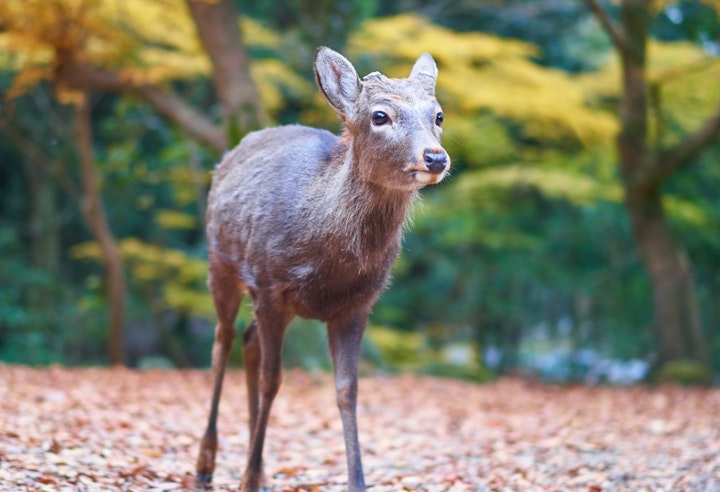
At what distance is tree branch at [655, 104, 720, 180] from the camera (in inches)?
416

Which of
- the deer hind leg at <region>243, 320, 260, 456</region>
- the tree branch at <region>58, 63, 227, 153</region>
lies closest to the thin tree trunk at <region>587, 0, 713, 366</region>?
the tree branch at <region>58, 63, 227, 153</region>

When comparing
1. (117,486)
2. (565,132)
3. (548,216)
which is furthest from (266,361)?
(548,216)

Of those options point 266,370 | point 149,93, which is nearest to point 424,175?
point 266,370

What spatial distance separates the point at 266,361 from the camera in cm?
452

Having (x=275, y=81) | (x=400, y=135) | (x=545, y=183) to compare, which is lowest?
(x=400, y=135)

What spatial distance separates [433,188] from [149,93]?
14.6 ft

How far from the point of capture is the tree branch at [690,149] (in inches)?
416

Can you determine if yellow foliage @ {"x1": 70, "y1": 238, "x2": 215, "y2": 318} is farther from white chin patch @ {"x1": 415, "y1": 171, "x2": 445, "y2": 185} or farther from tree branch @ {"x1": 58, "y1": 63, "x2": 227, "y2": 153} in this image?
white chin patch @ {"x1": 415, "y1": 171, "x2": 445, "y2": 185}

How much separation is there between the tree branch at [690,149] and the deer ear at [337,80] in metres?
7.46

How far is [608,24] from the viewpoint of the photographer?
10445mm

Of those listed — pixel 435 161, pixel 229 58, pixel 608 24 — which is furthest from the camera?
pixel 608 24

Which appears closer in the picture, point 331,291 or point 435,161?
point 435,161

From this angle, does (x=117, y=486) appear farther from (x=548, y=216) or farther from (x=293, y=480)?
(x=548, y=216)

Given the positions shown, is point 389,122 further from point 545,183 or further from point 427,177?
point 545,183
